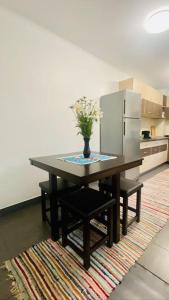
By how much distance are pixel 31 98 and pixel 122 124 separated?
1.72 meters

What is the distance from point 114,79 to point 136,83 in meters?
0.56

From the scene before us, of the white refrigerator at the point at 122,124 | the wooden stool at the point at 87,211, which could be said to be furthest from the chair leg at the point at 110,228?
the white refrigerator at the point at 122,124

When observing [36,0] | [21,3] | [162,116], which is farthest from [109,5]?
[162,116]

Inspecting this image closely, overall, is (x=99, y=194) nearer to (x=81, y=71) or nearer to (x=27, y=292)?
(x=27, y=292)

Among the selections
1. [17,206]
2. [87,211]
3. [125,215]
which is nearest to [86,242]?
[87,211]

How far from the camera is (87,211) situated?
4.25 ft

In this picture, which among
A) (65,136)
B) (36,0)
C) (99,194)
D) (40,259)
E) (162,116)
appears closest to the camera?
(40,259)

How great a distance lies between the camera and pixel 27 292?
1121mm

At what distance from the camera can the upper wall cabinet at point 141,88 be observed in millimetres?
3422

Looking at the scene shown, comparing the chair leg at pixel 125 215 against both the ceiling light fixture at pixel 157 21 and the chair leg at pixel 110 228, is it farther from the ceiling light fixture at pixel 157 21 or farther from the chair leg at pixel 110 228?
the ceiling light fixture at pixel 157 21

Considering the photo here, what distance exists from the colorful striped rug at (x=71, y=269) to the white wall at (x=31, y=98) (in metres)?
1.03

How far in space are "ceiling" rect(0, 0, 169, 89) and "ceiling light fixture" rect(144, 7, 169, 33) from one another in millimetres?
77

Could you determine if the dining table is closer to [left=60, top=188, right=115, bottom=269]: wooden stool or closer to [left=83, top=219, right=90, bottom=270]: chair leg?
[left=60, top=188, right=115, bottom=269]: wooden stool

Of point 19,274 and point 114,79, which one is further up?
point 114,79
